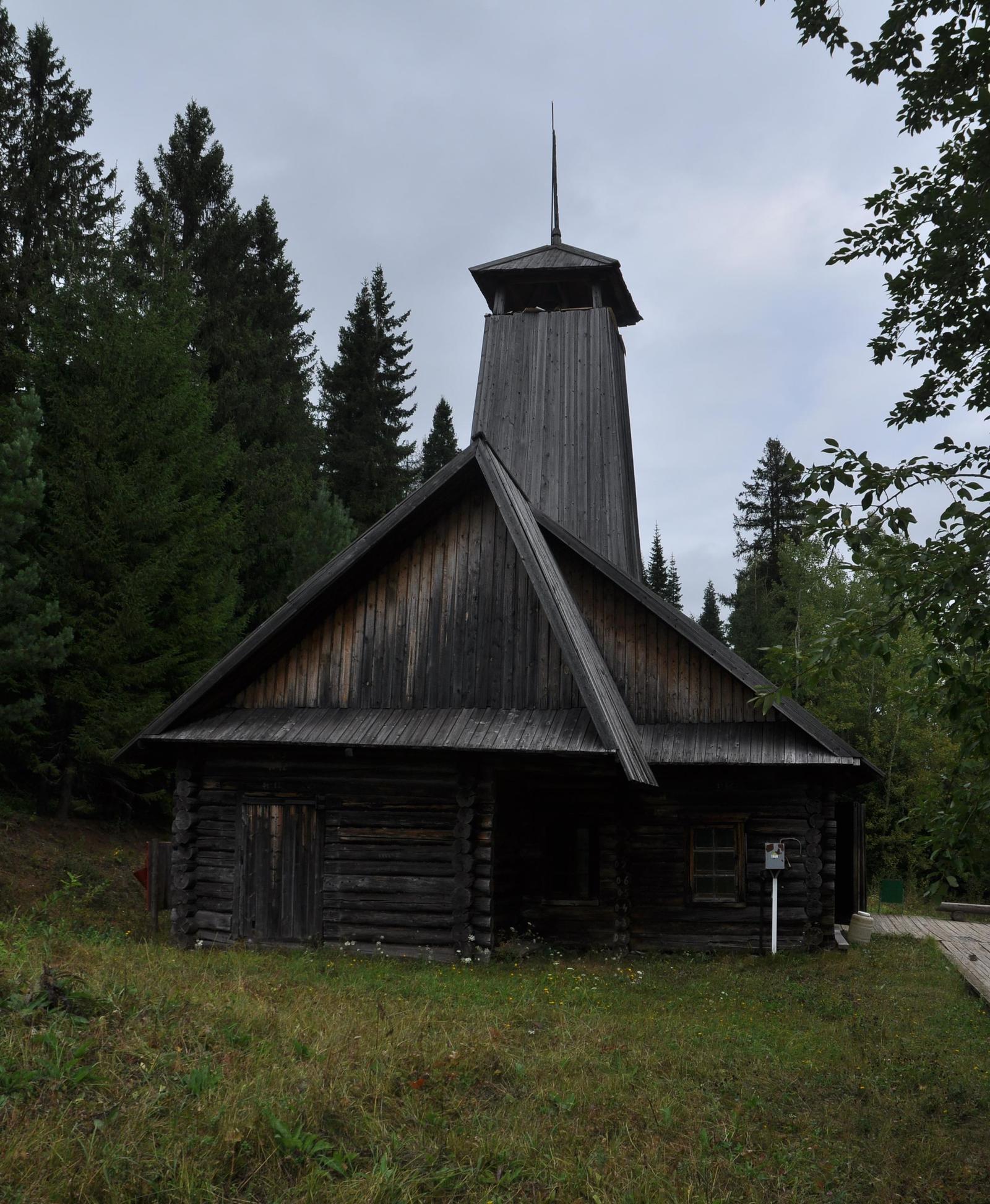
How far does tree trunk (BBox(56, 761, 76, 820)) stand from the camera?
1934 centimetres

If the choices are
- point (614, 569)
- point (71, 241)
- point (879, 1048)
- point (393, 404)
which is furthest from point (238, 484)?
point (879, 1048)

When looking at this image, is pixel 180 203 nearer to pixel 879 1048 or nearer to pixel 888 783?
pixel 888 783

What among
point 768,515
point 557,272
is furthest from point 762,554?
point 557,272

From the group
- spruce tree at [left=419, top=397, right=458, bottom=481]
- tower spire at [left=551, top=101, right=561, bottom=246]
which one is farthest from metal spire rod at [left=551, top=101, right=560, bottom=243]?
spruce tree at [left=419, top=397, right=458, bottom=481]

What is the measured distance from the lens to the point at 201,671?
20266 mm

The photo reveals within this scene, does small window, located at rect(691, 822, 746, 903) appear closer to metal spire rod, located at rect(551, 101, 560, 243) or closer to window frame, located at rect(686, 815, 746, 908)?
window frame, located at rect(686, 815, 746, 908)

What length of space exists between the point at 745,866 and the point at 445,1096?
9156 millimetres

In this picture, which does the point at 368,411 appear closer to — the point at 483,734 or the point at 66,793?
the point at 66,793

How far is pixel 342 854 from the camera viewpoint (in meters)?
13.7

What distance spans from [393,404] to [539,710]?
103ft

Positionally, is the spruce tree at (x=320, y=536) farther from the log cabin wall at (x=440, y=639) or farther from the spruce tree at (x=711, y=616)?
the spruce tree at (x=711, y=616)

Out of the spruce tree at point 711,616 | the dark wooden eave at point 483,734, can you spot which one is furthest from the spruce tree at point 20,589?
the spruce tree at point 711,616

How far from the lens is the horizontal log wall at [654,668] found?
571 inches

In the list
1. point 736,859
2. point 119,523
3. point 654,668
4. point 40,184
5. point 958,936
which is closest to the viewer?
point 736,859
